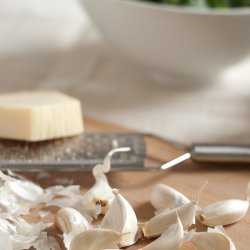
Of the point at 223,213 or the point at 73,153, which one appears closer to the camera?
the point at 223,213

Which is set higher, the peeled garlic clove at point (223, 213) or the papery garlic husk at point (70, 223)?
the papery garlic husk at point (70, 223)

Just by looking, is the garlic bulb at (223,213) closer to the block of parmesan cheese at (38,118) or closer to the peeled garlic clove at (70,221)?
the peeled garlic clove at (70,221)

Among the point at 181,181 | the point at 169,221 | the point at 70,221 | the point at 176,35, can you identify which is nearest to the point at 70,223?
the point at 70,221

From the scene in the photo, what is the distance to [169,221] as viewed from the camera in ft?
2.67

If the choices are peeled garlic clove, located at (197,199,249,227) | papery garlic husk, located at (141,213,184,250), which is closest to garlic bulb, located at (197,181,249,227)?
peeled garlic clove, located at (197,199,249,227)

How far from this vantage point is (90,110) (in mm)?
1256

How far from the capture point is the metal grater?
945mm

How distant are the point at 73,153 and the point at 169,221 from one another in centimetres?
23

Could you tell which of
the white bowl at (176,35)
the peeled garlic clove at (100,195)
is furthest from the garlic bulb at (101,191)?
the white bowl at (176,35)

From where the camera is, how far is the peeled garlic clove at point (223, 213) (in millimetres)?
850

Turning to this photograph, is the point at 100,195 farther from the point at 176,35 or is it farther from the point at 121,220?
the point at 176,35

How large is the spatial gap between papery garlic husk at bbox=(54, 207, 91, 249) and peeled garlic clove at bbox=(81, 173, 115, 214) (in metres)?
0.04

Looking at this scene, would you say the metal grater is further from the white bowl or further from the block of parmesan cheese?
the white bowl

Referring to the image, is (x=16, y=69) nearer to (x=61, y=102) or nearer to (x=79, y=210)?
(x=61, y=102)
